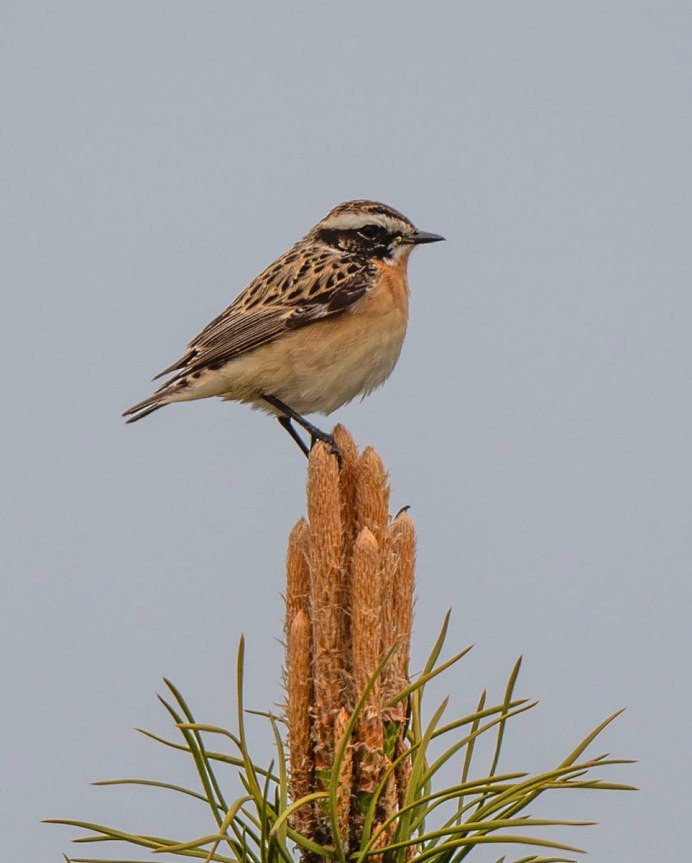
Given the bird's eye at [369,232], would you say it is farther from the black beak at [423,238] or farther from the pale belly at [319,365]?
the pale belly at [319,365]

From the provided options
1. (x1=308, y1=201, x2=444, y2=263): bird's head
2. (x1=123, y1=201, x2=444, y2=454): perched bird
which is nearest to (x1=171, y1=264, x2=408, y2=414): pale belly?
(x1=123, y1=201, x2=444, y2=454): perched bird

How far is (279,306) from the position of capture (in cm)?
850

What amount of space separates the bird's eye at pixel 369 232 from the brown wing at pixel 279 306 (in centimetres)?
28

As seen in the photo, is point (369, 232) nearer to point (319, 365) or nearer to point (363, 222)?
point (363, 222)

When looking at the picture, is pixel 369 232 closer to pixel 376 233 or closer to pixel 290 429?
pixel 376 233

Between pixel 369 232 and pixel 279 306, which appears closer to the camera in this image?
pixel 279 306

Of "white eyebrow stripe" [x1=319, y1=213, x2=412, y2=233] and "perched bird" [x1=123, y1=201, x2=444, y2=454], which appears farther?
"white eyebrow stripe" [x1=319, y1=213, x2=412, y2=233]

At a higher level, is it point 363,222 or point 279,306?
point 363,222

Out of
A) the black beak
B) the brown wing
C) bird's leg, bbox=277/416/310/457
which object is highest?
the black beak

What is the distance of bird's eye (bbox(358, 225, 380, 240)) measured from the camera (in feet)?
29.4

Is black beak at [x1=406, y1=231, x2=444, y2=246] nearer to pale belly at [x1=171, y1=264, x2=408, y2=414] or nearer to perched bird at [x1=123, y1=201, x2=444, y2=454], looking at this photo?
perched bird at [x1=123, y1=201, x2=444, y2=454]

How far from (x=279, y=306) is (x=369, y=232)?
1014mm

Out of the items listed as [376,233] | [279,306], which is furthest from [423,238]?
[279,306]

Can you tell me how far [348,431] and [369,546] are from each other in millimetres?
684
